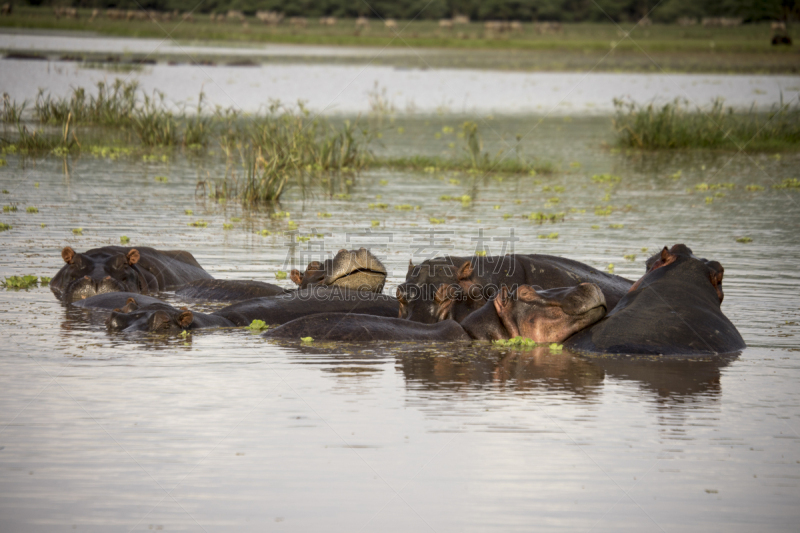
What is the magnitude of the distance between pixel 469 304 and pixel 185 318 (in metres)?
2.08

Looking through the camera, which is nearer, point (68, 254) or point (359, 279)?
point (359, 279)

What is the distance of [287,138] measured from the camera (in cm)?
1602

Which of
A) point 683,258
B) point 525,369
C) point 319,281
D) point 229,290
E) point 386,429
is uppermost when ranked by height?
point 683,258

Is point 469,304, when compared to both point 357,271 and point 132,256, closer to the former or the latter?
point 357,271

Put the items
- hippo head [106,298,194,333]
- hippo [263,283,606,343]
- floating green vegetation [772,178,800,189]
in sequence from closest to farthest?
1. hippo [263,283,606,343]
2. hippo head [106,298,194,333]
3. floating green vegetation [772,178,800,189]

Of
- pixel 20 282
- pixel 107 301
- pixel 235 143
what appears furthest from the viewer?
pixel 235 143

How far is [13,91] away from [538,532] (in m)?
26.2

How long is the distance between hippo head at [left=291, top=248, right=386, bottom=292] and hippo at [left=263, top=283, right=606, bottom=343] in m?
0.56

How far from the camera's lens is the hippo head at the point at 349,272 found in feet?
25.0

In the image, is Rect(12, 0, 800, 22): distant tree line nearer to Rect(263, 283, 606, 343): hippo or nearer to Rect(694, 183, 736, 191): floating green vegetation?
Rect(694, 183, 736, 191): floating green vegetation

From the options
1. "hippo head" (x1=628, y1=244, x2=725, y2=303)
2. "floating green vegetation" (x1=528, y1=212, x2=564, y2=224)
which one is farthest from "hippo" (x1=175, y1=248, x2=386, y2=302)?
"floating green vegetation" (x1=528, y1=212, x2=564, y2=224)

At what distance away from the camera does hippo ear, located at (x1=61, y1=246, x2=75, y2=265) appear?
8234 mm

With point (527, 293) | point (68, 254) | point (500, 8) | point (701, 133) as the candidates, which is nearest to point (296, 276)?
point (68, 254)

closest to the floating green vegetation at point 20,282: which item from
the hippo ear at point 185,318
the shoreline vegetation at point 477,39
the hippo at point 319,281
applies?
the hippo at point 319,281
